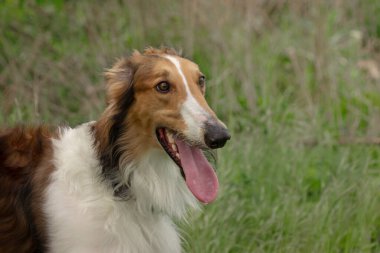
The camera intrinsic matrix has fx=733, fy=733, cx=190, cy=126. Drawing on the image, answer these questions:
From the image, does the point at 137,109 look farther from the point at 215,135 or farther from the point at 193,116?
the point at 215,135

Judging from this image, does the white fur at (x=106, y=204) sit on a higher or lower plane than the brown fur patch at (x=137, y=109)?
lower

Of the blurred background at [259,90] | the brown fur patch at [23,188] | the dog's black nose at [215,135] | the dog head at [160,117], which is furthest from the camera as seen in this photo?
the blurred background at [259,90]

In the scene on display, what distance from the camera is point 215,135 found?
3.43 meters

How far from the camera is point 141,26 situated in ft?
24.4

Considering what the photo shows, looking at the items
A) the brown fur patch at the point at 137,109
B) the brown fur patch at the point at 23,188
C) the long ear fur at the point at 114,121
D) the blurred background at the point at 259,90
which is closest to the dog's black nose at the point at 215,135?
the brown fur patch at the point at 137,109

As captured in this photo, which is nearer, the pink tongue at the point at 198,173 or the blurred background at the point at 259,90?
the pink tongue at the point at 198,173

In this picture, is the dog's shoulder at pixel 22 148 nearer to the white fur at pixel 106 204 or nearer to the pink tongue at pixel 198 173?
the white fur at pixel 106 204

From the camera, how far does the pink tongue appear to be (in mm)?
3615

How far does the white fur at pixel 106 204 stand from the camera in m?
3.65

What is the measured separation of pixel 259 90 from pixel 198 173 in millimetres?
3549

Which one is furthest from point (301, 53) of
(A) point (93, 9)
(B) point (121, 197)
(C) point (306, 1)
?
(B) point (121, 197)

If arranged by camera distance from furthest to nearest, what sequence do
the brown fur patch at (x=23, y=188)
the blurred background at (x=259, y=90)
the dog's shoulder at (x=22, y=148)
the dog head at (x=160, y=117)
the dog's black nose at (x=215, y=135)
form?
the blurred background at (x=259, y=90) → the dog's shoulder at (x=22, y=148) → the brown fur patch at (x=23, y=188) → the dog head at (x=160, y=117) → the dog's black nose at (x=215, y=135)

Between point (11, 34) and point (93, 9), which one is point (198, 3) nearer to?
point (93, 9)

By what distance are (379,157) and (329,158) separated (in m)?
0.47
